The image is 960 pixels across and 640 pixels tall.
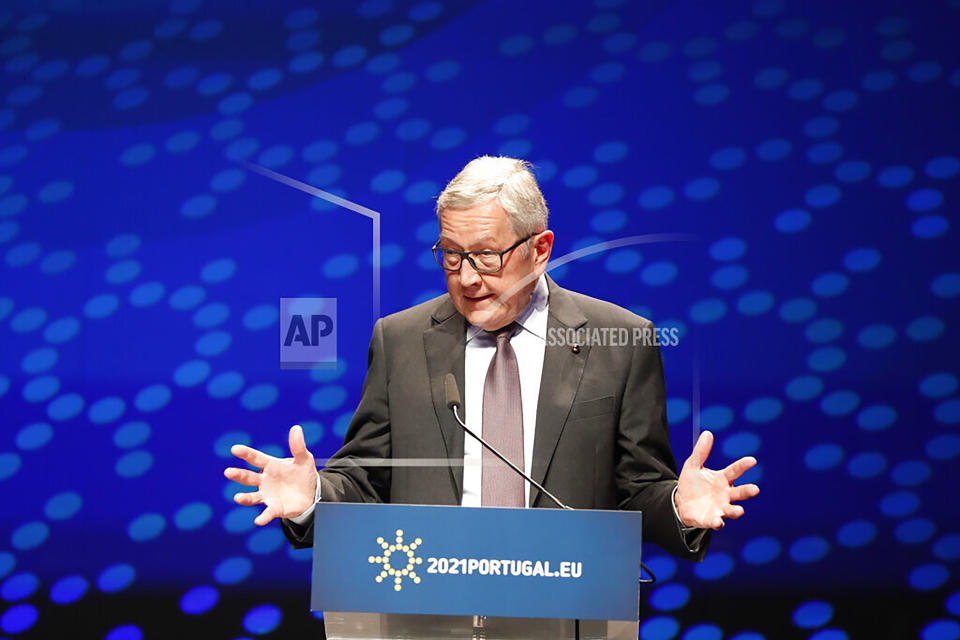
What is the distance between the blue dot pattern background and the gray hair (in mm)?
1003

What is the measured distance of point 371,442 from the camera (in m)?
2.18

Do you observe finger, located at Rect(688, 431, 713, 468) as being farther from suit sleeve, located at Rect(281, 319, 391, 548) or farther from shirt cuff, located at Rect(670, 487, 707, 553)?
suit sleeve, located at Rect(281, 319, 391, 548)

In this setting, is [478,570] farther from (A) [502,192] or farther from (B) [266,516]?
(A) [502,192]

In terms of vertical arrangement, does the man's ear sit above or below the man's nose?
above

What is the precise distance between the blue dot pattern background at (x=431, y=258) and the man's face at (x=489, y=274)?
99 centimetres

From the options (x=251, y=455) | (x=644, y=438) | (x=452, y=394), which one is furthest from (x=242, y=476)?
(x=644, y=438)

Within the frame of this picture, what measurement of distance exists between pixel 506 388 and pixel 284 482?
1.80 feet

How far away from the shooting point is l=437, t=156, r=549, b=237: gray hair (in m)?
2.04

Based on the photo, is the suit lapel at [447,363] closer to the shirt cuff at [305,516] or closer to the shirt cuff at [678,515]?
the shirt cuff at [305,516]

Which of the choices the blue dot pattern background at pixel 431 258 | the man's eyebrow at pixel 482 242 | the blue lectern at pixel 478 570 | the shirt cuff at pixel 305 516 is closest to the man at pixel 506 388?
the man's eyebrow at pixel 482 242

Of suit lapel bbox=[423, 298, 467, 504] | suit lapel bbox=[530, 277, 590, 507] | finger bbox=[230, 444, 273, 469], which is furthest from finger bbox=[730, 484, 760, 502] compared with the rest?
finger bbox=[230, 444, 273, 469]

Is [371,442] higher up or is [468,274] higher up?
[468,274]

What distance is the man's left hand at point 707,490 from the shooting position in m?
1.67

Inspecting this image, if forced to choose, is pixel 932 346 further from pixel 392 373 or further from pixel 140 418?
pixel 140 418
